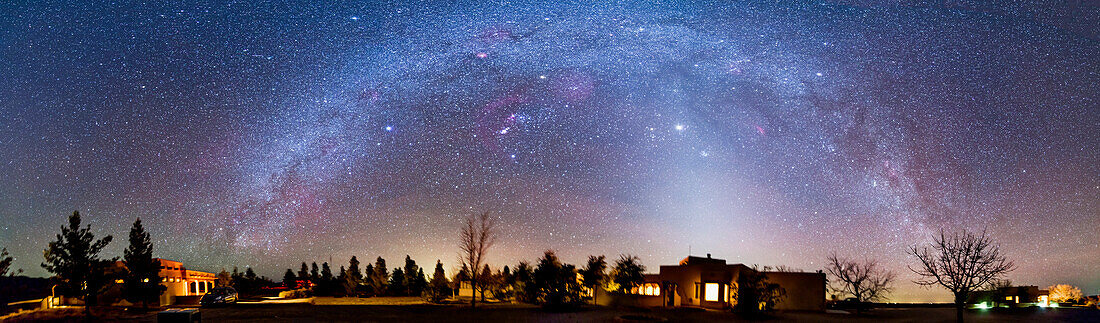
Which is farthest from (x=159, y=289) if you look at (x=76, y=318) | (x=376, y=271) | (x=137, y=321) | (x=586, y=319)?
(x=586, y=319)

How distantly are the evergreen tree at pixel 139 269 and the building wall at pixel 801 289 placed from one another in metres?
34.6

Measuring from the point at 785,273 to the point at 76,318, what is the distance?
32517 mm

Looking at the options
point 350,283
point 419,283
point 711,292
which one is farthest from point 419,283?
point 711,292

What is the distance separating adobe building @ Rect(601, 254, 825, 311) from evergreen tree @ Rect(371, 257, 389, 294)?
25.8 m

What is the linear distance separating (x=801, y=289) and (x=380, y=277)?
3589 cm

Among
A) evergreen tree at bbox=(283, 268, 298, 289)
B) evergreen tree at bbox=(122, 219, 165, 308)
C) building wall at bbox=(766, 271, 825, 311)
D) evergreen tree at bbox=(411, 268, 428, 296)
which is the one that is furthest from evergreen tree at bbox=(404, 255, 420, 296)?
building wall at bbox=(766, 271, 825, 311)

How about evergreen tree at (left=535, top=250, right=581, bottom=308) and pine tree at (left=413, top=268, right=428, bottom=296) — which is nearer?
evergreen tree at (left=535, top=250, right=581, bottom=308)

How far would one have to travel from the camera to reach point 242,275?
65.8 m

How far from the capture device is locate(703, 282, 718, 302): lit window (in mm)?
35750

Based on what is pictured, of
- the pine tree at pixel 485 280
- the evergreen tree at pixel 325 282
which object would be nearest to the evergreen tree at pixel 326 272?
the evergreen tree at pixel 325 282

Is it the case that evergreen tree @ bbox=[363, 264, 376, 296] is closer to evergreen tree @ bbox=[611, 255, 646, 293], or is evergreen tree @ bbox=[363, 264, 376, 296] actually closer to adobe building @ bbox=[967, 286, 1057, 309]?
evergreen tree @ bbox=[611, 255, 646, 293]

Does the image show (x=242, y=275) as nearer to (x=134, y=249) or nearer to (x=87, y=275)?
(x=134, y=249)

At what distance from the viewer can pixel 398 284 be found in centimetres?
6041

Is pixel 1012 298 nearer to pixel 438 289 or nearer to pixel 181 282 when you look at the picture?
pixel 438 289
